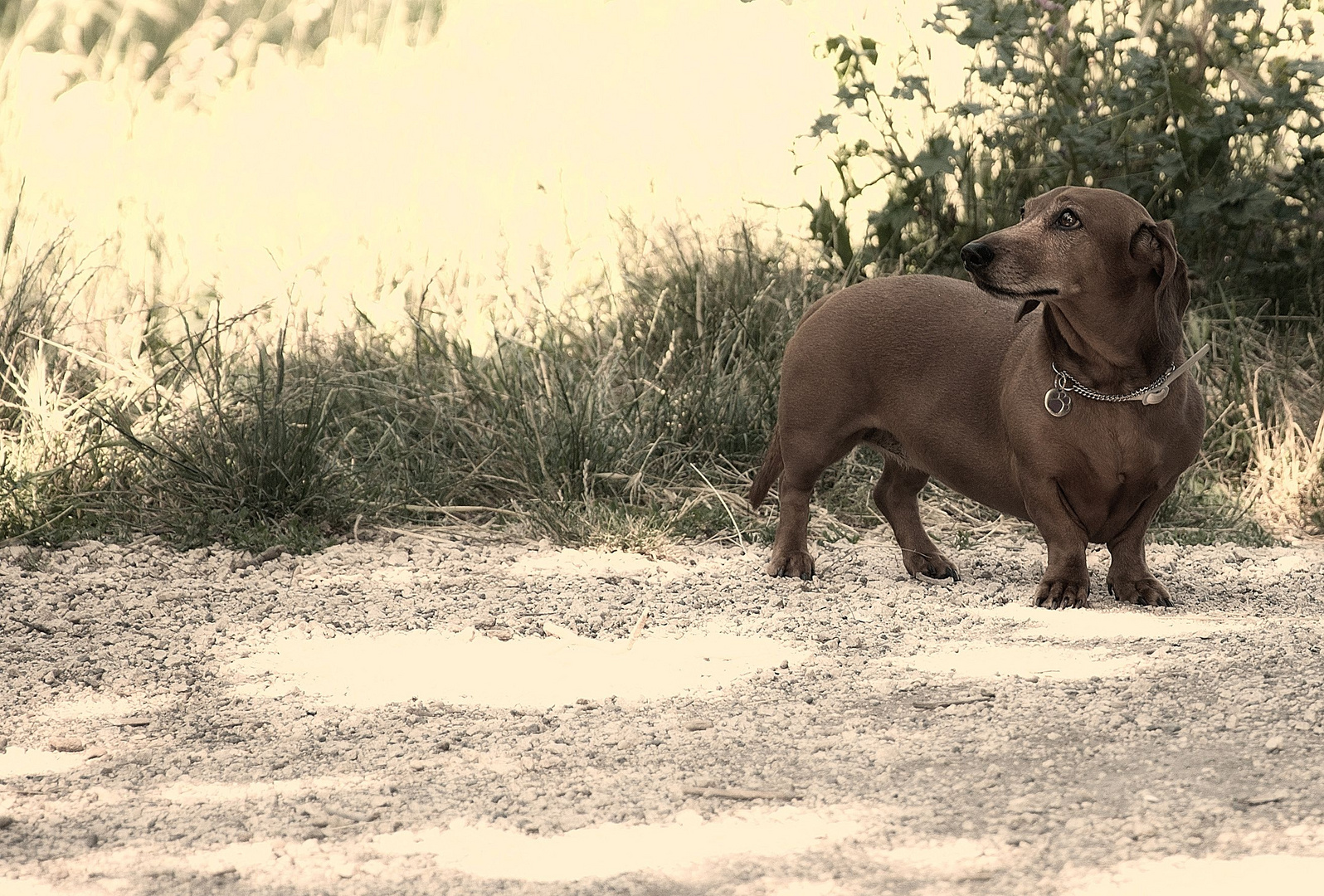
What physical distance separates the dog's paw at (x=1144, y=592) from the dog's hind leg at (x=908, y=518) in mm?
547

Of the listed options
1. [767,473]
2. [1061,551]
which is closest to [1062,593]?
[1061,551]

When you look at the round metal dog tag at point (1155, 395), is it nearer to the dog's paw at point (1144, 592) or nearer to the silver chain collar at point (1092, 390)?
the silver chain collar at point (1092, 390)

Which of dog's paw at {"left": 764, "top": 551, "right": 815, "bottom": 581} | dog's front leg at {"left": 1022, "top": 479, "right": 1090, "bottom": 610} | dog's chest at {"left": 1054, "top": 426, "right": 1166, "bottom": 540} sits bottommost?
dog's paw at {"left": 764, "top": 551, "right": 815, "bottom": 581}

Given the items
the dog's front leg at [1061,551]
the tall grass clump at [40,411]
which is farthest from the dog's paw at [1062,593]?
the tall grass clump at [40,411]

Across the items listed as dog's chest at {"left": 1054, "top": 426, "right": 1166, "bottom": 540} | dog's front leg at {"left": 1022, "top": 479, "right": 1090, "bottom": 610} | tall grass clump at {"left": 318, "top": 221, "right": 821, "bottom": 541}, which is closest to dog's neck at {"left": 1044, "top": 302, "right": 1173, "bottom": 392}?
dog's chest at {"left": 1054, "top": 426, "right": 1166, "bottom": 540}

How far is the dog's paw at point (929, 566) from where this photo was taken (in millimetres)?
4215

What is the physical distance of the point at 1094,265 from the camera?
11.5 ft

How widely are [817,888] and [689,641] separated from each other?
147 centimetres

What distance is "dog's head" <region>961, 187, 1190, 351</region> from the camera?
3480mm

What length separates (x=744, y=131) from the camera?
7371mm

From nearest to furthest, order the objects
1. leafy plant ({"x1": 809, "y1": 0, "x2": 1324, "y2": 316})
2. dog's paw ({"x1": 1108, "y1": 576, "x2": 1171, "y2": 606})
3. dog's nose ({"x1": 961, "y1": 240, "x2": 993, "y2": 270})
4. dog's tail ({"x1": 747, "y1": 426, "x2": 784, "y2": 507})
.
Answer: dog's nose ({"x1": 961, "y1": 240, "x2": 993, "y2": 270}), dog's paw ({"x1": 1108, "y1": 576, "x2": 1171, "y2": 606}), dog's tail ({"x1": 747, "y1": 426, "x2": 784, "y2": 507}), leafy plant ({"x1": 809, "y1": 0, "x2": 1324, "y2": 316})

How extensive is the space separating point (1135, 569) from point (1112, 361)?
550mm

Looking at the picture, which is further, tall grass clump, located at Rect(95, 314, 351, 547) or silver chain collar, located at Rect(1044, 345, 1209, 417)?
tall grass clump, located at Rect(95, 314, 351, 547)

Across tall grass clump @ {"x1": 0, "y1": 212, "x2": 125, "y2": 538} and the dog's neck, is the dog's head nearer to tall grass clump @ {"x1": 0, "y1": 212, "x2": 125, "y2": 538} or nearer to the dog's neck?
the dog's neck
